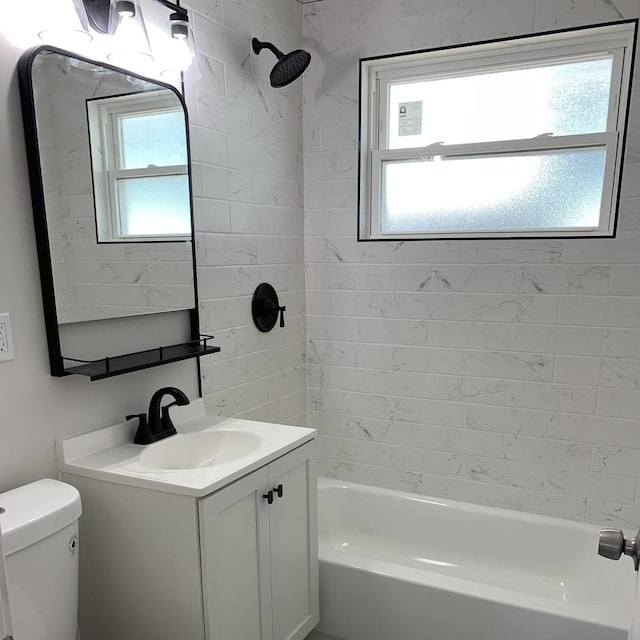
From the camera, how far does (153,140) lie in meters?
1.82

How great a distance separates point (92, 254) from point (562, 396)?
1994 millimetres

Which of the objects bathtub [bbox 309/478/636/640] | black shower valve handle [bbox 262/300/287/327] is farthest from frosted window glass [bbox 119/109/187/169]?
bathtub [bbox 309/478/636/640]

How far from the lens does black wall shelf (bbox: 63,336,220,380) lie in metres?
1.53

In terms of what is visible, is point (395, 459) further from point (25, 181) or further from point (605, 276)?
point (25, 181)

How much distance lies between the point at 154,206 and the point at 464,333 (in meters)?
1.48

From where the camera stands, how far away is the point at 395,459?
2.70m

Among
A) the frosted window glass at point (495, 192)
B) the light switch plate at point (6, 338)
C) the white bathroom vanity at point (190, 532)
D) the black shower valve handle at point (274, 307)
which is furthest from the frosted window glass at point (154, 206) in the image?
the frosted window glass at point (495, 192)

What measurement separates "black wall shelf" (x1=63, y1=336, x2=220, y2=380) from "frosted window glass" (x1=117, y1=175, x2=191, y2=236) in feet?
1.34

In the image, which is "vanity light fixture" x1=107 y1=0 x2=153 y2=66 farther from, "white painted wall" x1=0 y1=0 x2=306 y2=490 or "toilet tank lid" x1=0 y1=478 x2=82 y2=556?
"toilet tank lid" x1=0 y1=478 x2=82 y2=556

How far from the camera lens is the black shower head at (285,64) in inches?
84.7

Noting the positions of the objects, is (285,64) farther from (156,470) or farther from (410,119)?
(156,470)

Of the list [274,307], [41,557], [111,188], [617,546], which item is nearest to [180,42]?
[111,188]

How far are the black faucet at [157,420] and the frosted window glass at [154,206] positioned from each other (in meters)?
0.55

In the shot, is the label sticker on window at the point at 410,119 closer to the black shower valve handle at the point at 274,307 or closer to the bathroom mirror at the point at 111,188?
the black shower valve handle at the point at 274,307
